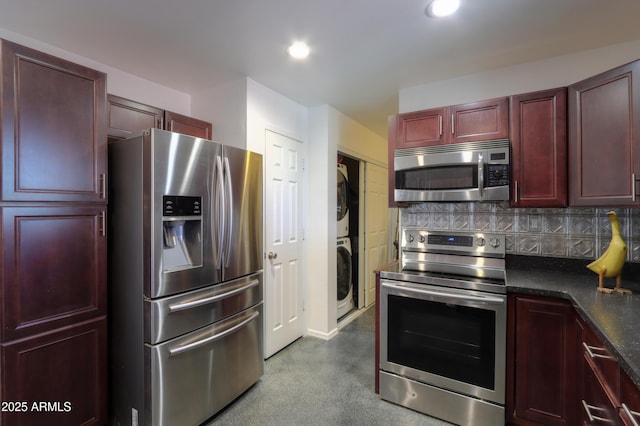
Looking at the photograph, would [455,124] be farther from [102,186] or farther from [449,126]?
[102,186]

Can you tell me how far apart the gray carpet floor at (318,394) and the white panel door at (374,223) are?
1.32 m

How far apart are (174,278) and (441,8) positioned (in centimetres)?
211

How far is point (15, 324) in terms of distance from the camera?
4.75 ft

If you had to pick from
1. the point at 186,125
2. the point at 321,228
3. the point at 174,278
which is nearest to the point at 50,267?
the point at 174,278

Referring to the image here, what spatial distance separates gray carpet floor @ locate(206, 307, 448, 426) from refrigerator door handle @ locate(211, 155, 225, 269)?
104cm

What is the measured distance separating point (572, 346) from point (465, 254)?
856 millimetres

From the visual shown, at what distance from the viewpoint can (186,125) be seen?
2492mm

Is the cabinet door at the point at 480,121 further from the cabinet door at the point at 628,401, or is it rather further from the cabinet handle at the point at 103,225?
the cabinet handle at the point at 103,225

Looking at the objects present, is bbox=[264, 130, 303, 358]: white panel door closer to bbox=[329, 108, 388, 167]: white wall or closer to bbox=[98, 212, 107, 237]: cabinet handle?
bbox=[329, 108, 388, 167]: white wall

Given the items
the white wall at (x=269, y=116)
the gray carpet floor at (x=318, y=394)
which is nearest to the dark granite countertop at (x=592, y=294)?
the gray carpet floor at (x=318, y=394)

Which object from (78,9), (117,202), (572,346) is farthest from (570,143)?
(78,9)

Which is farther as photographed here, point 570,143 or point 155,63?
point 155,63

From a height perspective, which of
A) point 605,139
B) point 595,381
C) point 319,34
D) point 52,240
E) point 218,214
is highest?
point 319,34

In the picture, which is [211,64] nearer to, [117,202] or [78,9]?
[78,9]
